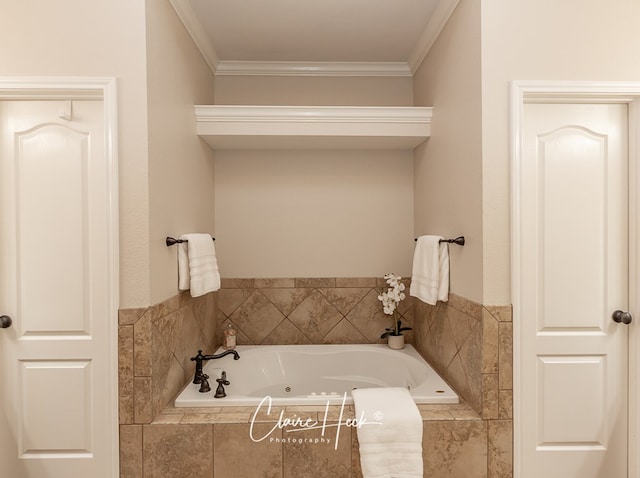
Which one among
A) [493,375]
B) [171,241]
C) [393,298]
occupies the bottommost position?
[493,375]

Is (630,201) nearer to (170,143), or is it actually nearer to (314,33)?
(314,33)

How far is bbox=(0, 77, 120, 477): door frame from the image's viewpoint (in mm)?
1761

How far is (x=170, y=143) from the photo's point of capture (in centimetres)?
207

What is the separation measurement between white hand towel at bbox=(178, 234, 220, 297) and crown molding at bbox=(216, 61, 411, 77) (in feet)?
4.80

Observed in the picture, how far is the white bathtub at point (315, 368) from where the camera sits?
2707 mm

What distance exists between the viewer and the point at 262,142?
2.75 metres

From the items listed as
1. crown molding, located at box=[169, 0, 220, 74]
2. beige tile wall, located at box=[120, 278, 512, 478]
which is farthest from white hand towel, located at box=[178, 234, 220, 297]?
crown molding, located at box=[169, 0, 220, 74]

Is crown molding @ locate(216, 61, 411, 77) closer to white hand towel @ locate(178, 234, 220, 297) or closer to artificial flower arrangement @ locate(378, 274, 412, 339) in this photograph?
white hand towel @ locate(178, 234, 220, 297)

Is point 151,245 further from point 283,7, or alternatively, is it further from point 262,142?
point 283,7

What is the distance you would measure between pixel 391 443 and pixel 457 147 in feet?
4.98

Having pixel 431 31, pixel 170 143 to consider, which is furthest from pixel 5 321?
pixel 431 31

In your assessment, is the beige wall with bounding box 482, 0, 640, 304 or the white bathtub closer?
the beige wall with bounding box 482, 0, 640, 304

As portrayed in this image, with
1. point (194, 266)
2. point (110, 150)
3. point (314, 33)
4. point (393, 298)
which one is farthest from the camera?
point (393, 298)

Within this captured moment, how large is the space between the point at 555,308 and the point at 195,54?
2536 millimetres
